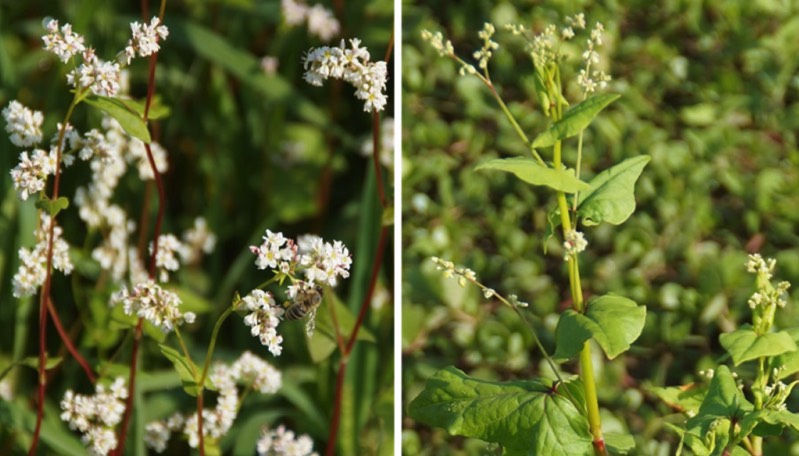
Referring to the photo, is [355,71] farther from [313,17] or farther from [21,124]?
[313,17]

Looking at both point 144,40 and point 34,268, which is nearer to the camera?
point 144,40

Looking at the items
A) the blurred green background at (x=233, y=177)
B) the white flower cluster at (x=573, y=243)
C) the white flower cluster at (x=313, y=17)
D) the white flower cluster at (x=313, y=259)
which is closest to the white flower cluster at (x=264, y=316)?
the white flower cluster at (x=313, y=259)

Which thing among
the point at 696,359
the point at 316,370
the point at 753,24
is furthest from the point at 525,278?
the point at 753,24

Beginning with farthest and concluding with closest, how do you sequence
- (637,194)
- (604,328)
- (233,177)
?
(637,194) < (233,177) < (604,328)

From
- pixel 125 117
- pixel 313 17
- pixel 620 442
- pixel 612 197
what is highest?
pixel 313 17

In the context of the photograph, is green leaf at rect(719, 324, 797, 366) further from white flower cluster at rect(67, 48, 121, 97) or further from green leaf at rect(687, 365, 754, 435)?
white flower cluster at rect(67, 48, 121, 97)

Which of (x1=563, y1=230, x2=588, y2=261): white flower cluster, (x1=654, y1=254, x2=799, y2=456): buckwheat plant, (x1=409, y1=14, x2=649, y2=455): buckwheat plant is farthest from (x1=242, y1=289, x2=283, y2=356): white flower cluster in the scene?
(x1=654, y1=254, x2=799, y2=456): buckwheat plant

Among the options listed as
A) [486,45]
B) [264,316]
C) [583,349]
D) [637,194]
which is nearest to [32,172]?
[264,316]
